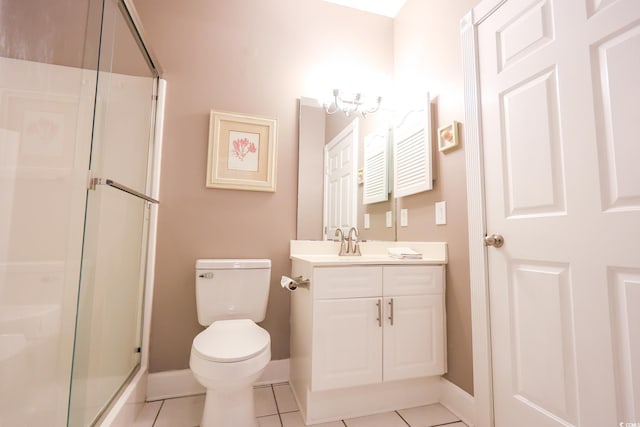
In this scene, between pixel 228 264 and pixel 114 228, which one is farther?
pixel 228 264

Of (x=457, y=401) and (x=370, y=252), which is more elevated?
(x=370, y=252)

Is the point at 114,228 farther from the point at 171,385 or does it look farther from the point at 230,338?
the point at 171,385

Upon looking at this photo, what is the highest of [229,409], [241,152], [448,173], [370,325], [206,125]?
[206,125]

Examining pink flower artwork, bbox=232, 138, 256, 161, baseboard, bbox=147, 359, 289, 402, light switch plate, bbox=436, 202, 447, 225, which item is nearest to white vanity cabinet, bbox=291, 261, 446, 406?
light switch plate, bbox=436, 202, 447, 225

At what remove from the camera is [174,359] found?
5.78 feet

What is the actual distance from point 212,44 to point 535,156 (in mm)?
2014

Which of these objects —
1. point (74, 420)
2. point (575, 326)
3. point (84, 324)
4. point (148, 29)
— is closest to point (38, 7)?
point (148, 29)

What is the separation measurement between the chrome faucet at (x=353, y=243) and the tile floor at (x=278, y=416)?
3.02 feet

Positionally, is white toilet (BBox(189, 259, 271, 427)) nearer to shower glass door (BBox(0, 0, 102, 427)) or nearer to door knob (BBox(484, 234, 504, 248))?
shower glass door (BBox(0, 0, 102, 427))

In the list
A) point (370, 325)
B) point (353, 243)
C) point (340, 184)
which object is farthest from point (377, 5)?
point (370, 325)

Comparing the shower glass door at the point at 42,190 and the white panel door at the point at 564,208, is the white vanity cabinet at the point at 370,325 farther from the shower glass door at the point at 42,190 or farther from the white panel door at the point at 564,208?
the shower glass door at the point at 42,190

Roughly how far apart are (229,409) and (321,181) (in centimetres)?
141

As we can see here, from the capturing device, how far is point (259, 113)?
79.7 inches

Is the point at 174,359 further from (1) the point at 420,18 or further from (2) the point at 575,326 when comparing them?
(1) the point at 420,18
